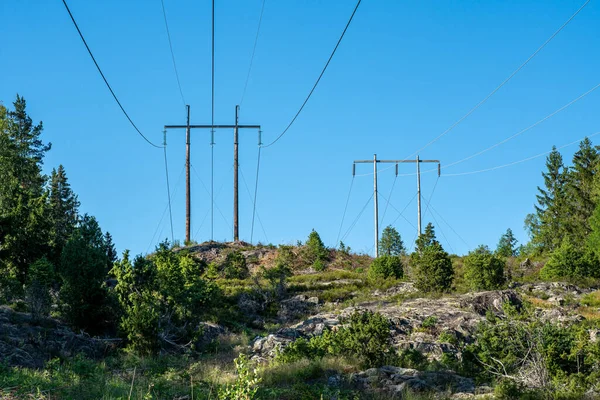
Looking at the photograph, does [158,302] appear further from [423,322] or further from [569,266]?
[569,266]

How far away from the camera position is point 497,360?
17609 millimetres

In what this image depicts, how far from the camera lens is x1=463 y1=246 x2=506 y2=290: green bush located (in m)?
36.6

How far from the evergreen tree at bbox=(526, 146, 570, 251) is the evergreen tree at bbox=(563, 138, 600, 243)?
830 mm

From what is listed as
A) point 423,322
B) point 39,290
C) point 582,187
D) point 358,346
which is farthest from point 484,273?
point 582,187

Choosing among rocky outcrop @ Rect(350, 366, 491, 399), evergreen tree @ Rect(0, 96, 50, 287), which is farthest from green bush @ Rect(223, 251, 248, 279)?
rocky outcrop @ Rect(350, 366, 491, 399)

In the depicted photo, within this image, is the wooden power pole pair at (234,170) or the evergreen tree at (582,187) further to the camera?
the evergreen tree at (582,187)

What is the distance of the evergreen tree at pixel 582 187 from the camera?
2798 inches

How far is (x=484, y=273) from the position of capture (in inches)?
1443

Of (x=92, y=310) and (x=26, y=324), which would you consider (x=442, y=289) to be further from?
(x=26, y=324)

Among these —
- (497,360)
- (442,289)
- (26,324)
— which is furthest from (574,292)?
(26,324)

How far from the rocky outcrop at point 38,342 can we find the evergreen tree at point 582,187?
56.4 m

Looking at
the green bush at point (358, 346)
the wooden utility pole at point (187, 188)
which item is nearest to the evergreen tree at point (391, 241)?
the wooden utility pole at point (187, 188)

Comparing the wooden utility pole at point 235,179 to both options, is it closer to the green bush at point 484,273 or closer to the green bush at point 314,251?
the green bush at point 314,251

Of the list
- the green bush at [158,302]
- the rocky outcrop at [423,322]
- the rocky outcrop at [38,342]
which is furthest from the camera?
the green bush at [158,302]
